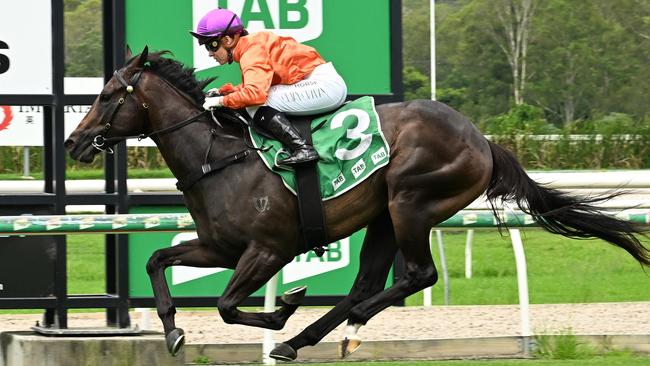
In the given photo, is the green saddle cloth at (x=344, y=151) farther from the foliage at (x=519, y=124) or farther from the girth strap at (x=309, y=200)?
the foliage at (x=519, y=124)

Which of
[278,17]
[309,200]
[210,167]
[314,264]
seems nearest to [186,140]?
[210,167]

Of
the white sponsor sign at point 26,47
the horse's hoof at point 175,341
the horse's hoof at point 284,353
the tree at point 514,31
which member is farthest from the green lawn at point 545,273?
the tree at point 514,31

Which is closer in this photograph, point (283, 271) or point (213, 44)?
point (213, 44)

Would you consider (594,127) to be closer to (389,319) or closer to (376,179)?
(389,319)

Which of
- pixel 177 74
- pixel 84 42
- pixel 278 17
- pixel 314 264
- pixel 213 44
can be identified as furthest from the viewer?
pixel 84 42

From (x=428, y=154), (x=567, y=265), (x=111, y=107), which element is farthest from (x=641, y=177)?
(x=111, y=107)

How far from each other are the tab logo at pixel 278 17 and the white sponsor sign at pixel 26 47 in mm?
787

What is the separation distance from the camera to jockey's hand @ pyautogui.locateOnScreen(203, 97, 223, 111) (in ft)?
20.3

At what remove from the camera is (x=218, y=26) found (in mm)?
6184

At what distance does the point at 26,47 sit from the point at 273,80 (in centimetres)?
152

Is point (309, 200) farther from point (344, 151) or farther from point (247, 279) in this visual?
point (247, 279)

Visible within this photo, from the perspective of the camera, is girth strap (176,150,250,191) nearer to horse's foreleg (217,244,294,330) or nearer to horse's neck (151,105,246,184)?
horse's neck (151,105,246,184)

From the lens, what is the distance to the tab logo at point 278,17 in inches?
288

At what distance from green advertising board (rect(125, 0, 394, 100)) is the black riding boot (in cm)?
124
